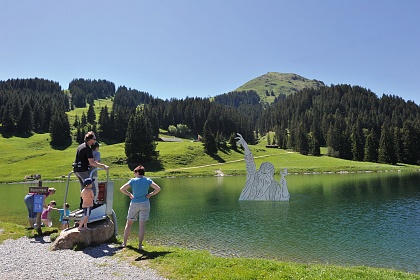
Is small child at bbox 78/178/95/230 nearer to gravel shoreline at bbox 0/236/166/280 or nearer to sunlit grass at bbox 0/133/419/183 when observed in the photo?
gravel shoreline at bbox 0/236/166/280

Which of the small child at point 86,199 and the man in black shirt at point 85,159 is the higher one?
the man in black shirt at point 85,159

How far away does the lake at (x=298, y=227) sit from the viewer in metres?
17.5

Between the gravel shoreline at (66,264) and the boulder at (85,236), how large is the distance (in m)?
0.36

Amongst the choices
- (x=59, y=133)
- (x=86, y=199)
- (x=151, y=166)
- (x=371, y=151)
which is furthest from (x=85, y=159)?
(x=59, y=133)

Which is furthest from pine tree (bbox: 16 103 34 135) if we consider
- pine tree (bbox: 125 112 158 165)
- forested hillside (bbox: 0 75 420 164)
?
pine tree (bbox: 125 112 158 165)

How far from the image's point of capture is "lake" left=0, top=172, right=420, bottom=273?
17.5m

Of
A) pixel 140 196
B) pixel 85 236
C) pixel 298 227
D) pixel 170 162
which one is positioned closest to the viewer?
pixel 140 196

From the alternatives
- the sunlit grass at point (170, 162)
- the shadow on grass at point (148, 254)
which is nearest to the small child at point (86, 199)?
the shadow on grass at point (148, 254)

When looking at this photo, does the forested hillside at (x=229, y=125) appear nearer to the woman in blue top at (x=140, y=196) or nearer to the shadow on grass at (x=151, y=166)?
the shadow on grass at (x=151, y=166)

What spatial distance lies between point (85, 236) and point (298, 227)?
15.7 m

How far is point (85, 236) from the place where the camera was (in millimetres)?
13828

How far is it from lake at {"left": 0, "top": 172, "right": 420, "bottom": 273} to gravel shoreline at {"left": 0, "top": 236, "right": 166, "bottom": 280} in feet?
24.1

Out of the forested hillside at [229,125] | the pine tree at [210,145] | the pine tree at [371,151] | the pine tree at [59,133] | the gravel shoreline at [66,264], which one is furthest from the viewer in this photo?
the pine tree at [59,133]

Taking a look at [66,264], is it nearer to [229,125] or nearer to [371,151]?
[371,151]
